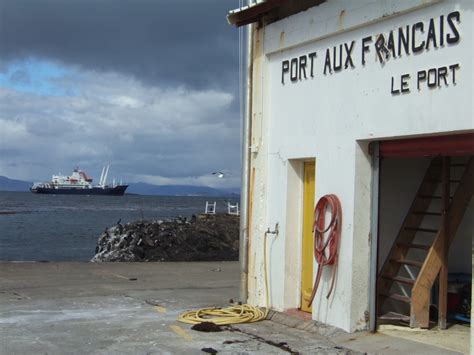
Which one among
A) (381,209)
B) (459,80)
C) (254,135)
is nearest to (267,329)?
(381,209)

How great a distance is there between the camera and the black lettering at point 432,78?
24.0 feet

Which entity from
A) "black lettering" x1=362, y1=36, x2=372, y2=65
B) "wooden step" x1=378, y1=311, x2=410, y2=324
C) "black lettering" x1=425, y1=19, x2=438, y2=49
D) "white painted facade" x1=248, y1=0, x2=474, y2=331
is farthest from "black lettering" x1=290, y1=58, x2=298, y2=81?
"wooden step" x1=378, y1=311, x2=410, y2=324

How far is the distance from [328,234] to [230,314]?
212 centimetres

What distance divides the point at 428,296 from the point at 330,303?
4.41 feet

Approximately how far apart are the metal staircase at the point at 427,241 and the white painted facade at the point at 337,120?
864mm

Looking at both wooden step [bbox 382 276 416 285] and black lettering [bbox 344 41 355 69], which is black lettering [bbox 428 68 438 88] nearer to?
black lettering [bbox 344 41 355 69]

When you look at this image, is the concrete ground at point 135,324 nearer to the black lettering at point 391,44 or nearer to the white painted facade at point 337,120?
the white painted facade at point 337,120

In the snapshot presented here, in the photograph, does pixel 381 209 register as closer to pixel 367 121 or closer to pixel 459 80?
pixel 367 121

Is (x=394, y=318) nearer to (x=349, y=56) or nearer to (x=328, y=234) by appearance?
(x=328, y=234)

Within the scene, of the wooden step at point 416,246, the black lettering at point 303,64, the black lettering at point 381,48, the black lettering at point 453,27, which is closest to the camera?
the black lettering at point 453,27

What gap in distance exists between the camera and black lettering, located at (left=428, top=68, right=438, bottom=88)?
7.33 m

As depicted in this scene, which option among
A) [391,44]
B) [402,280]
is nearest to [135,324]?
[402,280]

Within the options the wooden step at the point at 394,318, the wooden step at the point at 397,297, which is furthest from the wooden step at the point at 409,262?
the wooden step at the point at 394,318

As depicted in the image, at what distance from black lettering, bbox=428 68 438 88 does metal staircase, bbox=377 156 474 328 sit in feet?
6.50
